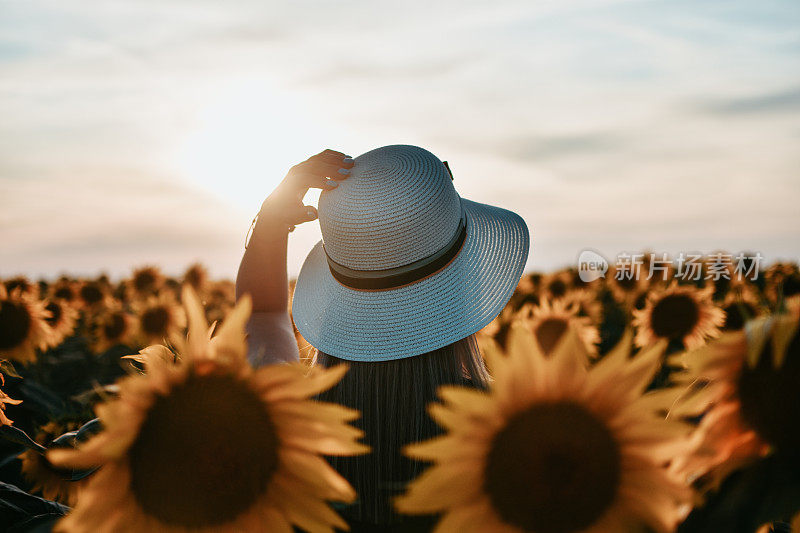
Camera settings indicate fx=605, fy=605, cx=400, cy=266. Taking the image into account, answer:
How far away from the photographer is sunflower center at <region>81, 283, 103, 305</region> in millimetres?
10766

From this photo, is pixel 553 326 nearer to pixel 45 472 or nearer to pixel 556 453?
pixel 45 472

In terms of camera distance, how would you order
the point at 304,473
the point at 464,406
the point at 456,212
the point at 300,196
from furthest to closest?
the point at 300,196, the point at 456,212, the point at 304,473, the point at 464,406

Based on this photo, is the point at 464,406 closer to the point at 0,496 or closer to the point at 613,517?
the point at 613,517

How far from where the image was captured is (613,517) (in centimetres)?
86

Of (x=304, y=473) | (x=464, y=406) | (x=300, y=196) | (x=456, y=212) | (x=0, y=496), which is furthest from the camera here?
(x=300, y=196)

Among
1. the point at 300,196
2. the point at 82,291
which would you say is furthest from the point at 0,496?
the point at 82,291

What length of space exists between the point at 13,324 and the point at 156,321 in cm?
266

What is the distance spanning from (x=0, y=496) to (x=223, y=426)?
1365mm

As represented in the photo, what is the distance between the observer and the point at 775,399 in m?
0.87

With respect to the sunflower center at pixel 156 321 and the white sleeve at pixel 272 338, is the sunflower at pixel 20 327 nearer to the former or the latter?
the sunflower center at pixel 156 321

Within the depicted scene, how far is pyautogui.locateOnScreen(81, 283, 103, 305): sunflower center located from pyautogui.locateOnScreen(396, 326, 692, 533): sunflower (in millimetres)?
11341

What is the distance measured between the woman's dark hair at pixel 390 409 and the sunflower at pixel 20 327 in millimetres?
5253

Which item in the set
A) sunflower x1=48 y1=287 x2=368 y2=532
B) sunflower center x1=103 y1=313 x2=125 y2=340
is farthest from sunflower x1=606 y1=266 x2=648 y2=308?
sunflower x1=48 y1=287 x2=368 y2=532

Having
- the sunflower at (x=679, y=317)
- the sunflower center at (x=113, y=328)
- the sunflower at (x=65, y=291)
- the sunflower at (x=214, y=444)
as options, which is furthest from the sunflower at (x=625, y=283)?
the sunflower at (x=214, y=444)
